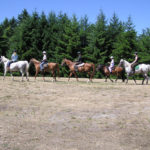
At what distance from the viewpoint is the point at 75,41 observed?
129 feet

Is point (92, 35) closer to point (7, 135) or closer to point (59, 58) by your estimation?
point (59, 58)

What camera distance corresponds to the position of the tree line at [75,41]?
36781mm

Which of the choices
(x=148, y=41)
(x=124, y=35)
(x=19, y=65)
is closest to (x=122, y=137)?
(x=19, y=65)

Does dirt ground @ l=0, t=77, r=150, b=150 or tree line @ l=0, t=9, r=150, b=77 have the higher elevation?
tree line @ l=0, t=9, r=150, b=77

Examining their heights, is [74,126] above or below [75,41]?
below

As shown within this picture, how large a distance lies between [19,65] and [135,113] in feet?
46.2

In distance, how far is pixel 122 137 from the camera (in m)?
5.84

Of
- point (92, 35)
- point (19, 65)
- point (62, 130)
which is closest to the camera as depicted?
point (62, 130)

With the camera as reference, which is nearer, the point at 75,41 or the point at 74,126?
the point at 74,126

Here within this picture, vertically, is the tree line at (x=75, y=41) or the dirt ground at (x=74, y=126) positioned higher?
the tree line at (x=75, y=41)

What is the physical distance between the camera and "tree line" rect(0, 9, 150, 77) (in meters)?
36.8

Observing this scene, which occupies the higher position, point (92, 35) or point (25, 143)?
point (92, 35)

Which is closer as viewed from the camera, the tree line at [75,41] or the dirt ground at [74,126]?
the dirt ground at [74,126]

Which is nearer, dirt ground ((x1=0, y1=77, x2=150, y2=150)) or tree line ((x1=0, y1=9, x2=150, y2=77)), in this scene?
dirt ground ((x1=0, y1=77, x2=150, y2=150))
